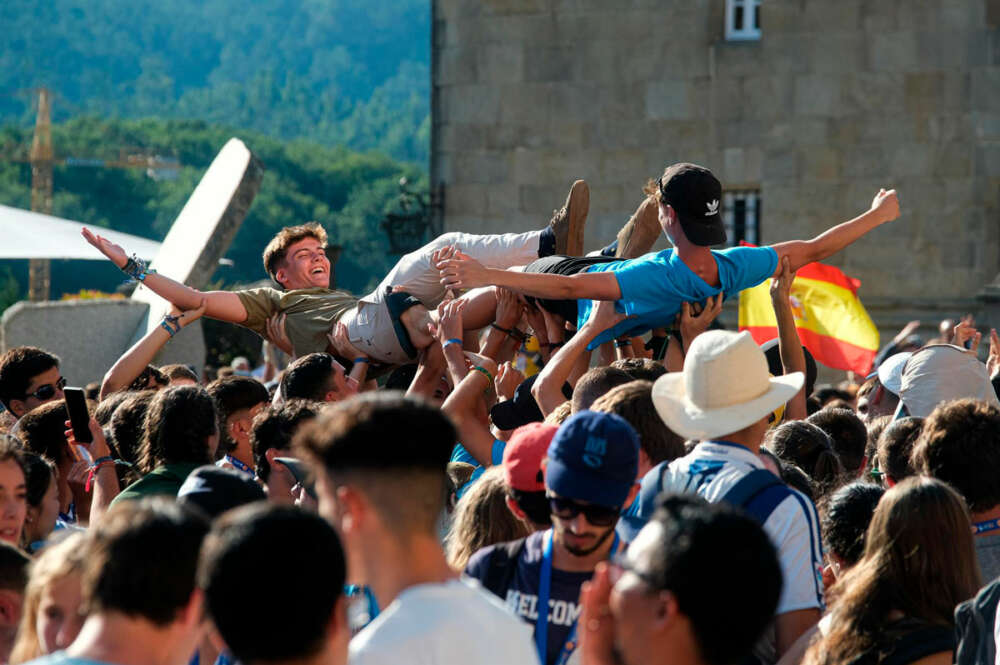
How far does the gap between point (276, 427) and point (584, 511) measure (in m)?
1.81

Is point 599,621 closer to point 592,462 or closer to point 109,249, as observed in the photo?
point 592,462

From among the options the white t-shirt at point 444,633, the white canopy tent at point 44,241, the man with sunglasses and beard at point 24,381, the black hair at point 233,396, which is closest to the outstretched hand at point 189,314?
the man with sunglasses and beard at point 24,381

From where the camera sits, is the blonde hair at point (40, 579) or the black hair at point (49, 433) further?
the black hair at point (49, 433)

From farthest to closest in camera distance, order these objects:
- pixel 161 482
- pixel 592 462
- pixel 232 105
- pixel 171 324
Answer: pixel 232 105, pixel 171 324, pixel 161 482, pixel 592 462

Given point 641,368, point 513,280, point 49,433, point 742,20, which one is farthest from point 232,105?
point 641,368

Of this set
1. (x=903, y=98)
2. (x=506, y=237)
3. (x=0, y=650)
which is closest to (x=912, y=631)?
(x=0, y=650)

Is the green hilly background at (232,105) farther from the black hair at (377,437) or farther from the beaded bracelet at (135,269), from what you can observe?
the black hair at (377,437)

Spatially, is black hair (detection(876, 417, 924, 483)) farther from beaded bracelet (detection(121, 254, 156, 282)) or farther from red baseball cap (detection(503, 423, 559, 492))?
beaded bracelet (detection(121, 254, 156, 282))

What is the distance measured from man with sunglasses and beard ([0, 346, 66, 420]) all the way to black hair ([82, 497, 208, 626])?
428 cm

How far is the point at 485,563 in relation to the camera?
11.7ft

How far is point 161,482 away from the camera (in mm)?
4645

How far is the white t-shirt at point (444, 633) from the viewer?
99.8 inches

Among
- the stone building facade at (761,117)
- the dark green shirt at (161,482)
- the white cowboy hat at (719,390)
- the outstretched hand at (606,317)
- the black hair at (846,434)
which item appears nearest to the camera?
the white cowboy hat at (719,390)

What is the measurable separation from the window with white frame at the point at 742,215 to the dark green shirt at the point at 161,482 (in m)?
14.6
